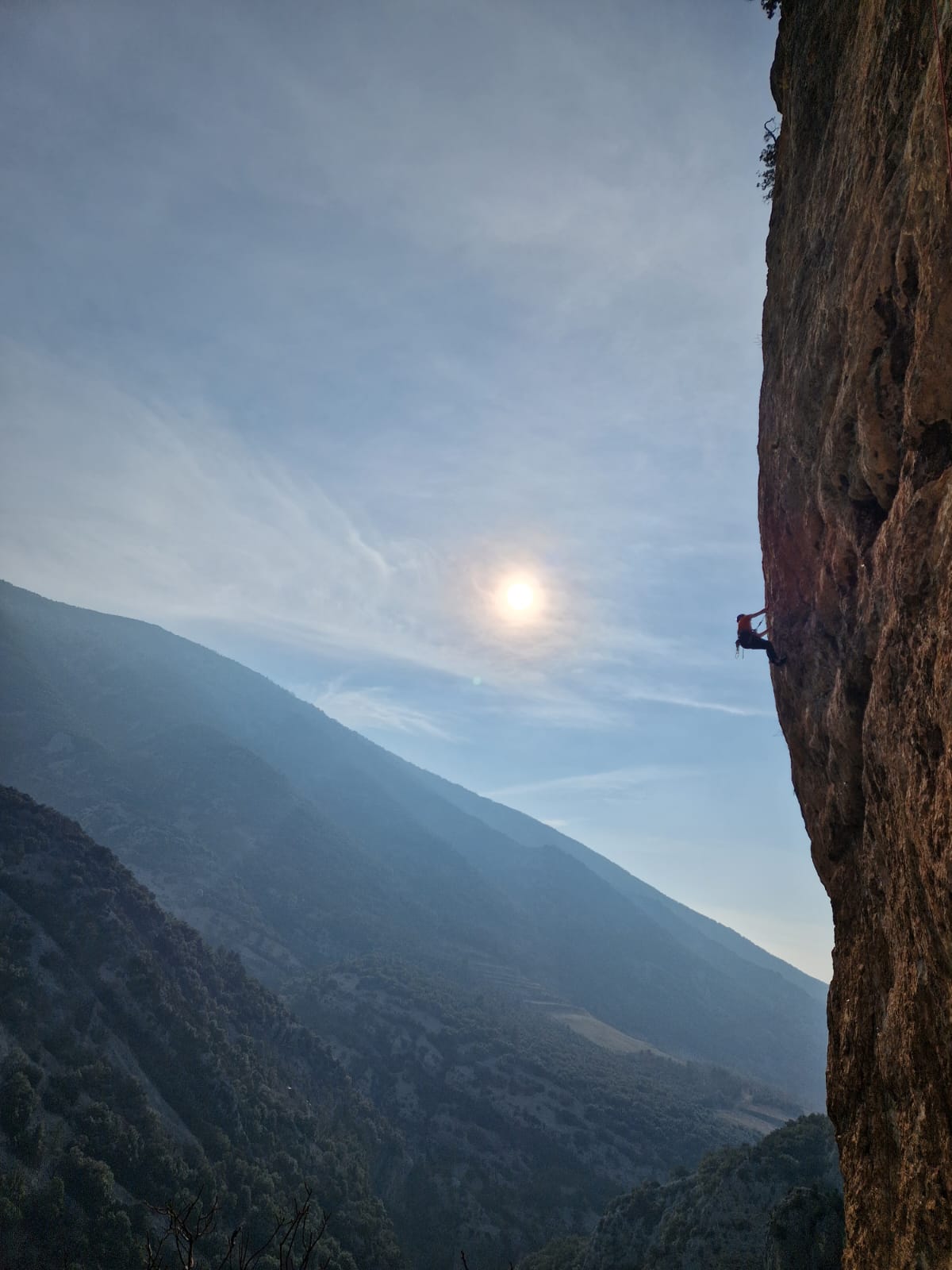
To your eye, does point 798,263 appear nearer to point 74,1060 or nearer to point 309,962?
point 74,1060

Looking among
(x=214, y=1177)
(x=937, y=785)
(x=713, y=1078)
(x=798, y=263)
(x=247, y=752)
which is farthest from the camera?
(x=247, y=752)

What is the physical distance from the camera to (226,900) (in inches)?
4806

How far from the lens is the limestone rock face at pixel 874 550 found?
252 inches

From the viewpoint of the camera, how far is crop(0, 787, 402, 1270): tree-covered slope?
101 ft

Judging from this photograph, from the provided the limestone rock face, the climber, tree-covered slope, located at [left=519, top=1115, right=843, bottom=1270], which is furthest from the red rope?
tree-covered slope, located at [left=519, top=1115, right=843, bottom=1270]

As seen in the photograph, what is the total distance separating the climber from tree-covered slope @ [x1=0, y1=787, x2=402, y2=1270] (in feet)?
97.7

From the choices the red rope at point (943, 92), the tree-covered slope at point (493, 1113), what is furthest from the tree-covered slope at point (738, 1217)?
the red rope at point (943, 92)

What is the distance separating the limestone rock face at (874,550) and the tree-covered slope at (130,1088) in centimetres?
2894

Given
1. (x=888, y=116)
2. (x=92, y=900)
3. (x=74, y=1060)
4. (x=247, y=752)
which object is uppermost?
(x=888, y=116)

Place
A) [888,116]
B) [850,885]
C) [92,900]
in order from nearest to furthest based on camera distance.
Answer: [888,116], [850,885], [92,900]

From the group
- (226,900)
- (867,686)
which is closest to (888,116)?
(867,686)

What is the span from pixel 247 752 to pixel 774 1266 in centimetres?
17725

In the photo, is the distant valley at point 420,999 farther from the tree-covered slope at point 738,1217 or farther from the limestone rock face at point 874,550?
the limestone rock face at point 874,550

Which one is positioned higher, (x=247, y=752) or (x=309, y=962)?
(x=247, y=752)
